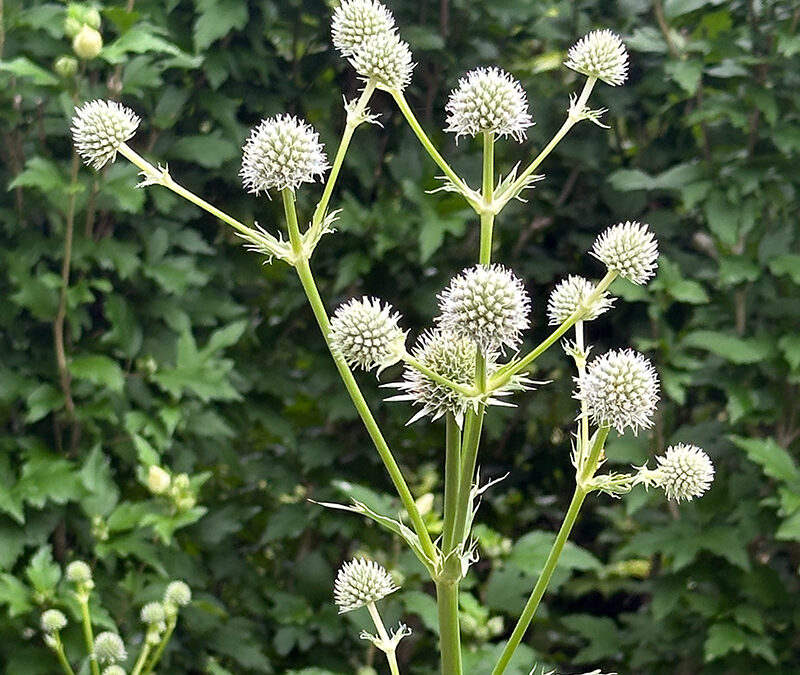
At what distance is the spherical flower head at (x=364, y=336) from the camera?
843mm

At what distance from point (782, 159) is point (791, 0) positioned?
1.07 ft

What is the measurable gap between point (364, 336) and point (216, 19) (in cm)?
134

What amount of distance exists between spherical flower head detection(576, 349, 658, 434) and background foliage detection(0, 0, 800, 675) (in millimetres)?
1115

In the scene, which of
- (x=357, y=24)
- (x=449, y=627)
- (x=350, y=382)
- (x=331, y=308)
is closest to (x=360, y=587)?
(x=449, y=627)

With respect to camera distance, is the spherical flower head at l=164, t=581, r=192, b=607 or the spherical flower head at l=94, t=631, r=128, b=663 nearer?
the spherical flower head at l=94, t=631, r=128, b=663

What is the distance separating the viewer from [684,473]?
3.04ft

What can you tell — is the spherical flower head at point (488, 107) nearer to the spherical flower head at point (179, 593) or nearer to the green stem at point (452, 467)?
the green stem at point (452, 467)

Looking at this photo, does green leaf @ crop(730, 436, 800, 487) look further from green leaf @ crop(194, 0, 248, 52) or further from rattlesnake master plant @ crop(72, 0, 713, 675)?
green leaf @ crop(194, 0, 248, 52)

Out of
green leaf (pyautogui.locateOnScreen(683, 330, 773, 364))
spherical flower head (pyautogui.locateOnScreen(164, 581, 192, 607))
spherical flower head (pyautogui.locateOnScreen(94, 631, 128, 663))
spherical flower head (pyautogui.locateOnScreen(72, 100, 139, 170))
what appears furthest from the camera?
green leaf (pyautogui.locateOnScreen(683, 330, 773, 364))

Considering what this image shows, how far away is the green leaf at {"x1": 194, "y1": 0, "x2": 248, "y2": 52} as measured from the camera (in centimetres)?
196

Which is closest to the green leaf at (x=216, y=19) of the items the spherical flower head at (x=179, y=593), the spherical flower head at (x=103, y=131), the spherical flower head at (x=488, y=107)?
the spherical flower head at (x=179, y=593)

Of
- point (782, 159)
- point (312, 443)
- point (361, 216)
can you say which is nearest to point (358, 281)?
point (361, 216)

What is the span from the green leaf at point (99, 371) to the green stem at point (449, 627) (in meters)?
1.15

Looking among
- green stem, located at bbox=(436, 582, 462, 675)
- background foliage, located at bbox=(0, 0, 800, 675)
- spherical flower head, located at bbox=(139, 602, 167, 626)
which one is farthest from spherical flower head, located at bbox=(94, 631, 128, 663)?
green stem, located at bbox=(436, 582, 462, 675)
